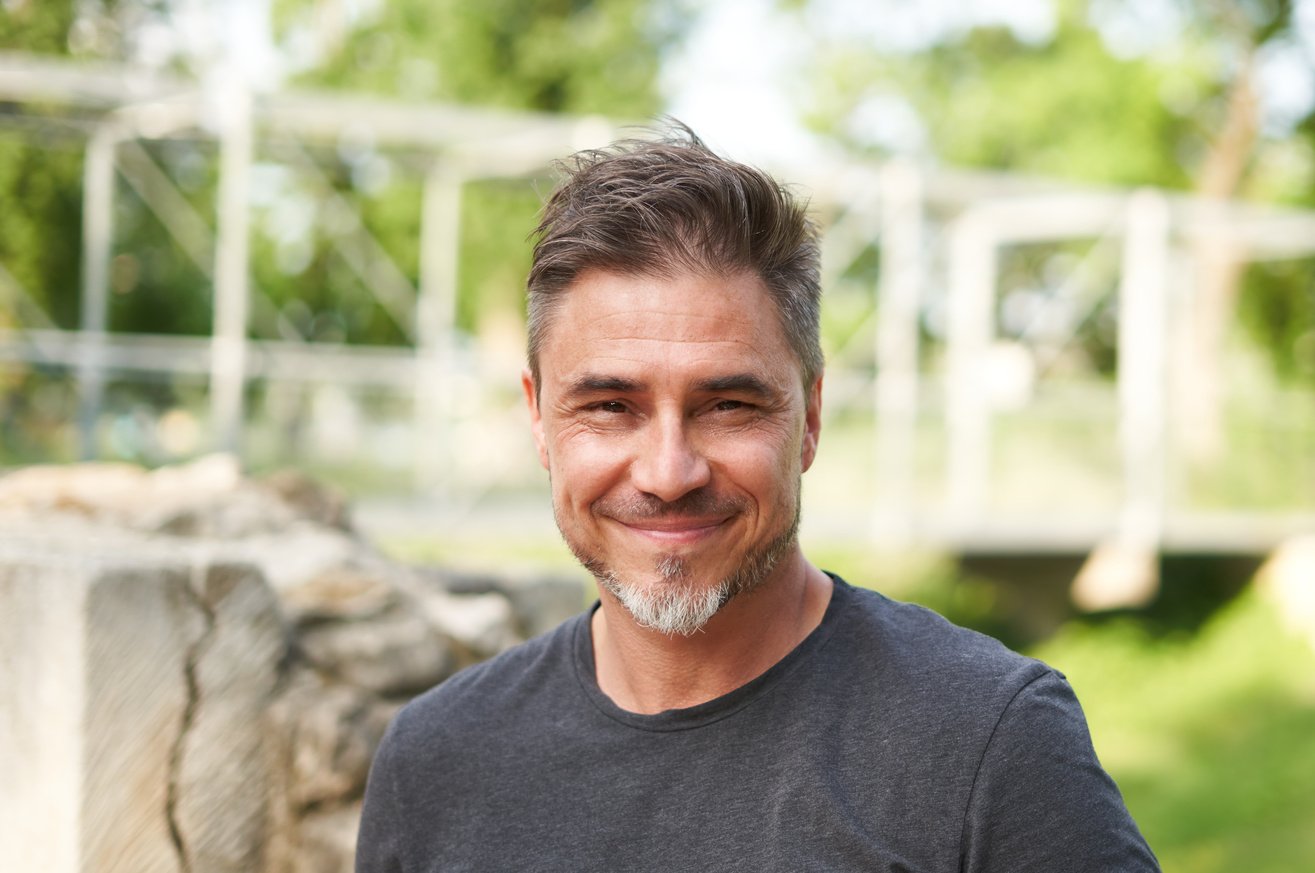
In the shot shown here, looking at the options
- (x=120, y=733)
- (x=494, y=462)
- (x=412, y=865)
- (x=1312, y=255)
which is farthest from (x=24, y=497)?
(x=1312, y=255)

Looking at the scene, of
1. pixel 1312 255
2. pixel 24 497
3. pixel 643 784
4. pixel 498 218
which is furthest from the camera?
pixel 1312 255

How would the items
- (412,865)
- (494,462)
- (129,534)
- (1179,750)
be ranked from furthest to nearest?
(1179,750) → (494,462) → (129,534) → (412,865)

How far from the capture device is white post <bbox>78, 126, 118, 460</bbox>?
32.9 ft

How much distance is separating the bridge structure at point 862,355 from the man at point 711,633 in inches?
345

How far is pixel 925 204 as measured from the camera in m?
14.1

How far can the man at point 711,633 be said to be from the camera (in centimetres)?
165

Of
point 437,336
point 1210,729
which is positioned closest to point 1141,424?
point 1210,729

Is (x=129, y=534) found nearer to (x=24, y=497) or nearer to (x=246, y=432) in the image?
(x=24, y=497)

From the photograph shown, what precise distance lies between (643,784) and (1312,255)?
23.1 m

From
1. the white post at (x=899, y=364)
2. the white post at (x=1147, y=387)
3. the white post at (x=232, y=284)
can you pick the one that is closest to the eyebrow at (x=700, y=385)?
the white post at (x=232, y=284)

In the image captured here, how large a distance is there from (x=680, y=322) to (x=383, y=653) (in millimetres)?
1189

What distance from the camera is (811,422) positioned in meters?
1.96

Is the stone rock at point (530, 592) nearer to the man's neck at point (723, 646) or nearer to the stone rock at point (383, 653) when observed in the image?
the stone rock at point (383, 653)

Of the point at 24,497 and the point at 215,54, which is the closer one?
the point at 24,497
